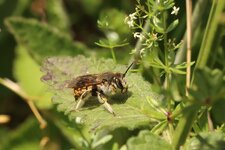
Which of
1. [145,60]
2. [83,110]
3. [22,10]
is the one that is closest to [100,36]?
[22,10]

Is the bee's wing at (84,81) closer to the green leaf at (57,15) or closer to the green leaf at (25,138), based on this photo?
the green leaf at (25,138)

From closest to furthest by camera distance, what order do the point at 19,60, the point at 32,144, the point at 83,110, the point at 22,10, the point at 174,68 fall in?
the point at 174,68 → the point at 83,110 → the point at 32,144 → the point at 19,60 → the point at 22,10

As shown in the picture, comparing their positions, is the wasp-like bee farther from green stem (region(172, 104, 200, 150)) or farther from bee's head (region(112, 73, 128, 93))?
green stem (region(172, 104, 200, 150))

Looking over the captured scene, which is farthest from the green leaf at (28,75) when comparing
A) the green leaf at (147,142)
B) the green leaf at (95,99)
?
the green leaf at (147,142)

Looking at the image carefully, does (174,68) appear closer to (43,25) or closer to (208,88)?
(208,88)

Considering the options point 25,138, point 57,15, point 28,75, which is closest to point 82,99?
point 25,138

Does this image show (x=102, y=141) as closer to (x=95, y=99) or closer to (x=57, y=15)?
(x=95, y=99)
